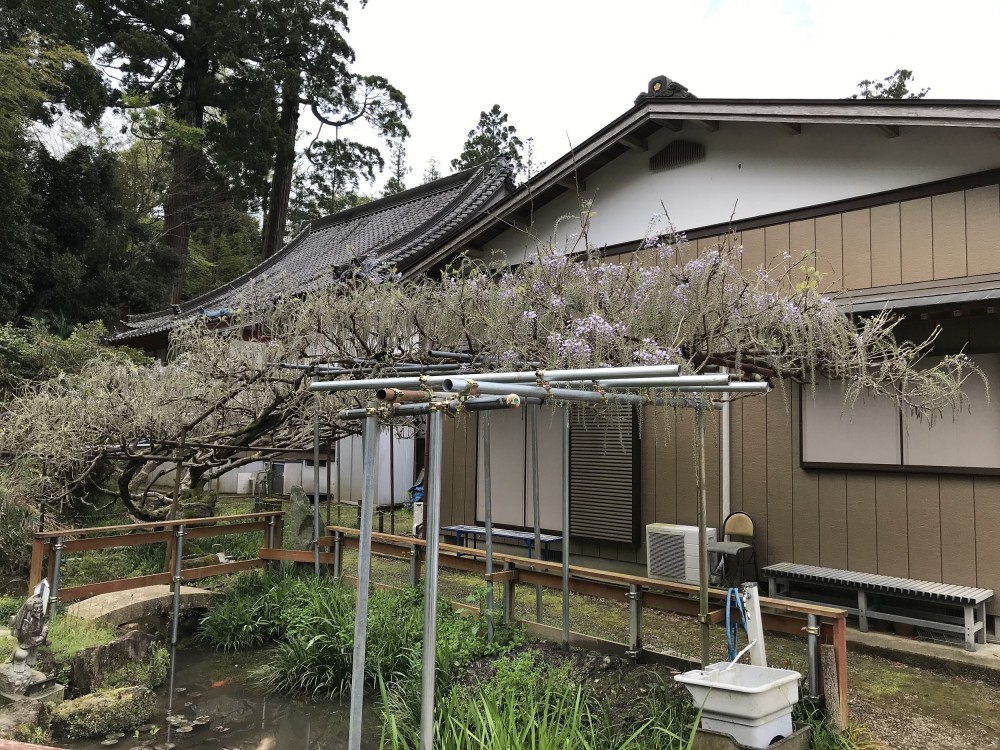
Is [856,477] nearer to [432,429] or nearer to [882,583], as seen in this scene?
[882,583]

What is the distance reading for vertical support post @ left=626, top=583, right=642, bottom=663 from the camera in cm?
502

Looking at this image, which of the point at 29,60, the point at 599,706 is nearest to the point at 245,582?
the point at 599,706

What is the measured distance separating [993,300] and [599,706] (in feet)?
14.6

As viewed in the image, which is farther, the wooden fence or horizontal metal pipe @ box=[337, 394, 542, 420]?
the wooden fence

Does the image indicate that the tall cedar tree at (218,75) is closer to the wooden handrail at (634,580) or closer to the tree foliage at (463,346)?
the tree foliage at (463,346)

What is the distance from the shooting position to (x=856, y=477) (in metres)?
7.10

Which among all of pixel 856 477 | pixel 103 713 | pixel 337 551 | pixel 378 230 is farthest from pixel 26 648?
pixel 378 230

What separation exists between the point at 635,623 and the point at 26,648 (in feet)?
14.5

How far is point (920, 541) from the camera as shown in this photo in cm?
664

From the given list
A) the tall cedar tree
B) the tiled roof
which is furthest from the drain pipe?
the tall cedar tree

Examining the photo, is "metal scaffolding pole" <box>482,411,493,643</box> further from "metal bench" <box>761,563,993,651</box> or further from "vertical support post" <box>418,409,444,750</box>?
"metal bench" <box>761,563,993,651</box>

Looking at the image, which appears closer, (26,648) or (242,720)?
(26,648)

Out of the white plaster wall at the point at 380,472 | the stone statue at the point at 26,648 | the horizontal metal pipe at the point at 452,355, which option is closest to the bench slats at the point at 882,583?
the horizontal metal pipe at the point at 452,355

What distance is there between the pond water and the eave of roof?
5.49 metres
